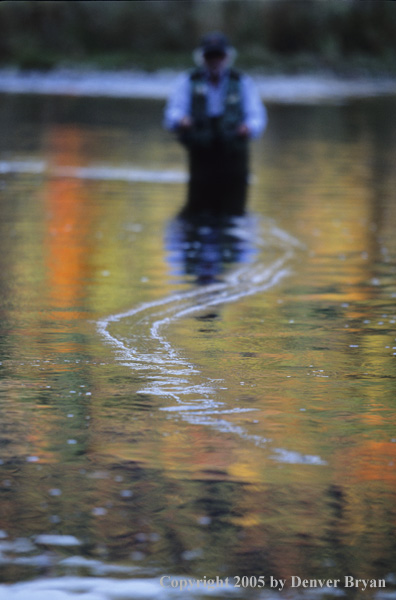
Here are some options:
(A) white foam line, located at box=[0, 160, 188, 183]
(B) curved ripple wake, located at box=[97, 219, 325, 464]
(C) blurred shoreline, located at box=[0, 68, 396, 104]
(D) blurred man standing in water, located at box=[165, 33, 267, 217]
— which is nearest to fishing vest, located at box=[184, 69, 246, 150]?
(D) blurred man standing in water, located at box=[165, 33, 267, 217]

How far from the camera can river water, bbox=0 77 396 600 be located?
351cm

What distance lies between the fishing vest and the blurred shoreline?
88.2ft

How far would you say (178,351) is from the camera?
5910 millimetres

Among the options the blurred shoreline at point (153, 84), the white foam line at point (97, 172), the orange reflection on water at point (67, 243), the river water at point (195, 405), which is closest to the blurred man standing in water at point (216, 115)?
the river water at point (195, 405)

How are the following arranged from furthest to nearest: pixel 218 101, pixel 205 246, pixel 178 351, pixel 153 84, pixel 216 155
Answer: pixel 153 84, pixel 216 155, pixel 218 101, pixel 205 246, pixel 178 351

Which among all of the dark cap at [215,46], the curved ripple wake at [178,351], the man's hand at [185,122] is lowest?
the curved ripple wake at [178,351]

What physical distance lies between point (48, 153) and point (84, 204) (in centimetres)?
598

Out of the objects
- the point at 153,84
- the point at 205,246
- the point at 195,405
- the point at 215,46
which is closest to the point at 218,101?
the point at 215,46

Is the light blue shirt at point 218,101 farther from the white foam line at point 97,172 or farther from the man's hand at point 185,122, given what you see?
the white foam line at point 97,172

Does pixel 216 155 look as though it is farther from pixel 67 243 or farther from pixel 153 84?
pixel 153 84

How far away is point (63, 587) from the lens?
3.34m

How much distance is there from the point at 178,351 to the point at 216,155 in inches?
234

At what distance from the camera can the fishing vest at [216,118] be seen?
1122 centimetres

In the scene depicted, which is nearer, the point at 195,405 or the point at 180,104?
the point at 195,405
